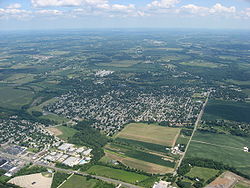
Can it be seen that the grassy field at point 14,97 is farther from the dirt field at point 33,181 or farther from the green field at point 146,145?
the dirt field at point 33,181

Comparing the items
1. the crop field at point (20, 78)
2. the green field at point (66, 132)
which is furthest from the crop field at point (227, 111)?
the crop field at point (20, 78)

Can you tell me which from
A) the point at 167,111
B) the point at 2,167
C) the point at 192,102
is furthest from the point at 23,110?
the point at 192,102

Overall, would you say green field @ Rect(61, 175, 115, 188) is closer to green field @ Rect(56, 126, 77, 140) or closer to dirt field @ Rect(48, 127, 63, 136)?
green field @ Rect(56, 126, 77, 140)

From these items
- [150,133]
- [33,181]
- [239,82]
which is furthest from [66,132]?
[239,82]

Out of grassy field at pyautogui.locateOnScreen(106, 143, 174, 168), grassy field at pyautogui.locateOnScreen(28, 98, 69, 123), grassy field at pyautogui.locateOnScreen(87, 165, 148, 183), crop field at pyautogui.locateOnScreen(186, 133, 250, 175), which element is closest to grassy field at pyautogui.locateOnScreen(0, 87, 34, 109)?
grassy field at pyautogui.locateOnScreen(28, 98, 69, 123)

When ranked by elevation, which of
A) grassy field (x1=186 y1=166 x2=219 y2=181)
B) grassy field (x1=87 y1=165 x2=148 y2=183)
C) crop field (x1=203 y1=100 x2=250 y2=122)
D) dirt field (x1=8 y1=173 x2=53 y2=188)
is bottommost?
dirt field (x1=8 y1=173 x2=53 y2=188)

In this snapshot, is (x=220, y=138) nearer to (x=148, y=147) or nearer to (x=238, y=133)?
(x=238, y=133)
